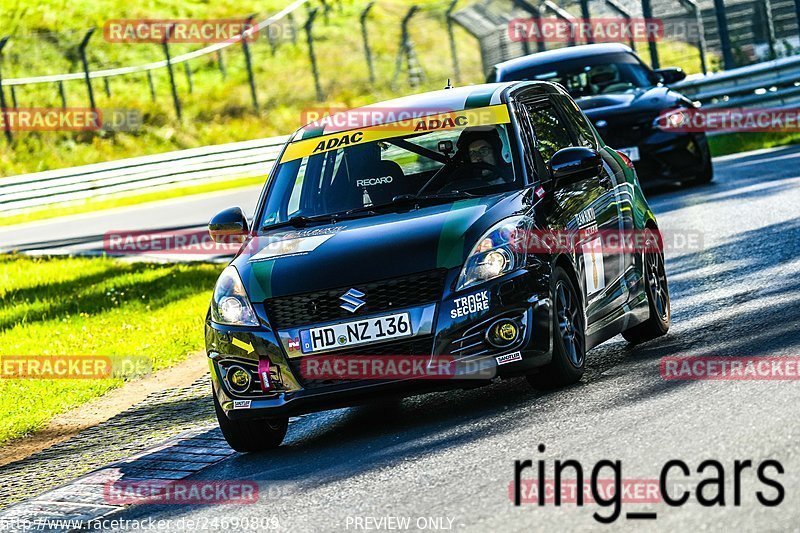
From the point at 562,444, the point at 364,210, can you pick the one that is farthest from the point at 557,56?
the point at 562,444

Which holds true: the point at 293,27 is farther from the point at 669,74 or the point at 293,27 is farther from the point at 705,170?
the point at 705,170

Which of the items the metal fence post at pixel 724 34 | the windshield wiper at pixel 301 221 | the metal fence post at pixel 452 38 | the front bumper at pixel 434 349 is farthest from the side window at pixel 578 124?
the metal fence post at pixel 452 38

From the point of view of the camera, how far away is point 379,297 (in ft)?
23.7

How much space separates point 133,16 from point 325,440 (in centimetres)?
4656

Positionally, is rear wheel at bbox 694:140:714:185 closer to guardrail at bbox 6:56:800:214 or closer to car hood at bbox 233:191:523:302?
car hood at bbox 233:191:523:302

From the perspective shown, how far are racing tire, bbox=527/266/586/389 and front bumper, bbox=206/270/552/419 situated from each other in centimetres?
11

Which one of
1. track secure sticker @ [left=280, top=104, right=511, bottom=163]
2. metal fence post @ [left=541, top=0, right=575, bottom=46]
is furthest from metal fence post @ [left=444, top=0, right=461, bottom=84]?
track secure sticker @ [left=280, top=104, right=511, bottom=163]

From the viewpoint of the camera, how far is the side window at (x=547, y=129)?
864cm

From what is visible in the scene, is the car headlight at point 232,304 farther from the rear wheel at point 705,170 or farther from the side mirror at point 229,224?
the rear wheel at point 705,170

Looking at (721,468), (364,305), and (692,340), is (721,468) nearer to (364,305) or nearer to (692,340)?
(364,305)

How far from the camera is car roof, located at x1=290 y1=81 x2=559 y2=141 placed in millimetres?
8617

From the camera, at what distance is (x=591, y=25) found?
28875mm

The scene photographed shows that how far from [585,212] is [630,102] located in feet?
28.6

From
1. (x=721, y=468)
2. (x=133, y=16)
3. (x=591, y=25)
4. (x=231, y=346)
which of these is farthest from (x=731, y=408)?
(x=133, y=16)
